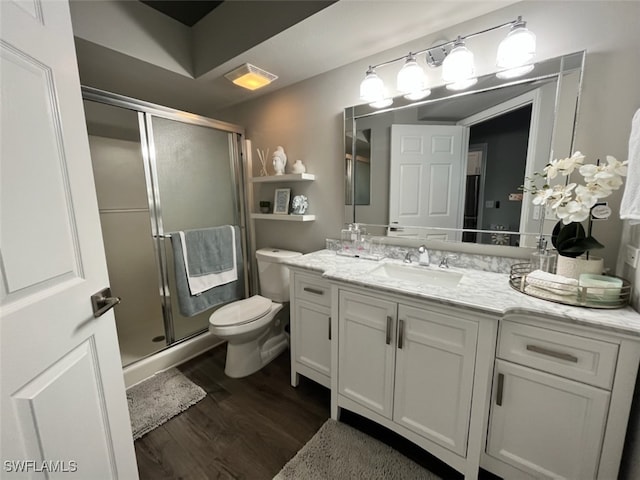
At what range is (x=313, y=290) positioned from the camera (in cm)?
157

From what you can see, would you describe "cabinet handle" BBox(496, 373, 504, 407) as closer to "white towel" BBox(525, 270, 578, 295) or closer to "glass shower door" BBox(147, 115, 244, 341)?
"white towel" BBox(525, 270, 578, 295)

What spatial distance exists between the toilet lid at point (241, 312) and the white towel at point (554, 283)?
1.54 metres

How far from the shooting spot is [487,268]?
1.44m

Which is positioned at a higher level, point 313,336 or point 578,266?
point 578,266

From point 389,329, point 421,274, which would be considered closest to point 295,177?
point 421,274

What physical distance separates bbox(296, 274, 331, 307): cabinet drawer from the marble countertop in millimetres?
76

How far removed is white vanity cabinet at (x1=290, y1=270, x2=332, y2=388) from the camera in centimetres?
154

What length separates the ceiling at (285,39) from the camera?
4.29 ft

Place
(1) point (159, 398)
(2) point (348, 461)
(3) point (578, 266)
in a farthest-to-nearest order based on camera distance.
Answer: (1) point (159, 398) < (2) point (348, 461) < (3) point (578, 266)

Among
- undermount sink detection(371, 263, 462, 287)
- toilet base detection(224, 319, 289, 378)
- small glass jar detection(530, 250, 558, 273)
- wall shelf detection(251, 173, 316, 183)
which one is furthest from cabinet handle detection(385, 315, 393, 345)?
wall shelf detection(251, 173, 316, 183)

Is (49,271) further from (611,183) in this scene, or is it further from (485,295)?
(611,183)

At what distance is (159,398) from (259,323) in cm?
75

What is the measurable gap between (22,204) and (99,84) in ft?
6.71

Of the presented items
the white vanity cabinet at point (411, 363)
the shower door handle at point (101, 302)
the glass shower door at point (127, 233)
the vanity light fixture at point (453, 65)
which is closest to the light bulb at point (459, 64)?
the vanity light fixture at point (453, 65)
